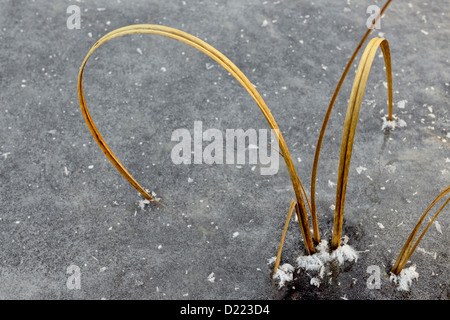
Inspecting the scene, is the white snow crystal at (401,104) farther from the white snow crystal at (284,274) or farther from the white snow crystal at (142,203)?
the white snow crystal at (142,203)

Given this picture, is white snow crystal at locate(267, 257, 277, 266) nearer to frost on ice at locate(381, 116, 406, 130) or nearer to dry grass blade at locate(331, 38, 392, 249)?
dry grass blade at locate(331, 38, 392, 249)

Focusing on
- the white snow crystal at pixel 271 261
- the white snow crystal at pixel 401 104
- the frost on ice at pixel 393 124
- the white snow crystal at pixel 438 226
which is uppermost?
the white snow crystal at pixel 401 104

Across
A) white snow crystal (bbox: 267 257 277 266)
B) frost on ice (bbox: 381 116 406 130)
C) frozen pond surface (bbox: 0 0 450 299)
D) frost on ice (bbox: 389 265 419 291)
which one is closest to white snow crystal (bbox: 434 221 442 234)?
frozen pond surface (bbox: 0 0 450 299)

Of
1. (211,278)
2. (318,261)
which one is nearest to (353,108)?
(318,261)

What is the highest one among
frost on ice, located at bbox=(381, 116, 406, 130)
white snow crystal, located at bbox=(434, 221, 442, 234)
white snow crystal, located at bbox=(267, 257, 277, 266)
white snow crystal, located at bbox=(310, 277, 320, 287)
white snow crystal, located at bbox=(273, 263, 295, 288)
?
frost on ice, located at bbox=(381, 116, 406, 130)

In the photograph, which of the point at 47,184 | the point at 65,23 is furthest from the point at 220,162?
the point at 65,23

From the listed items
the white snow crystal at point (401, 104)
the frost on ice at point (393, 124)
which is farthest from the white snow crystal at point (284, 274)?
the white snow crystal at point (401, 104)

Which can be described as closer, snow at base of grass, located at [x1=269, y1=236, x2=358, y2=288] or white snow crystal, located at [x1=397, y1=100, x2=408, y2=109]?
snow at base of grass, located at [x1=269, y1=236, x2=358, y2=288]

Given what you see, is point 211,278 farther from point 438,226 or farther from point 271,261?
point 438,226
